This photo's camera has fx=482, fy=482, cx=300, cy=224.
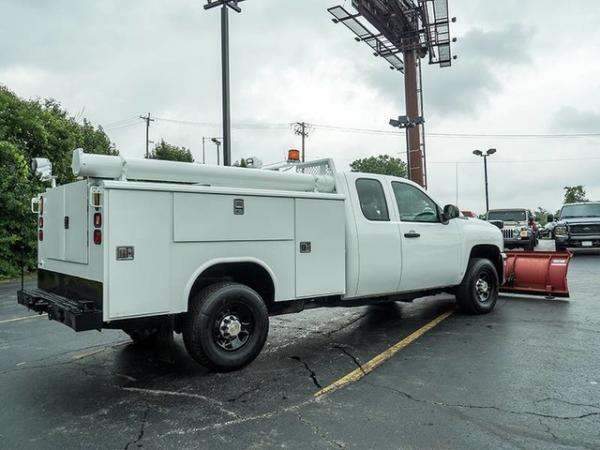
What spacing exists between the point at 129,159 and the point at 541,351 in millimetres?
4787

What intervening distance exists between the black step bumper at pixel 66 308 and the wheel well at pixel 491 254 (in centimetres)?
557

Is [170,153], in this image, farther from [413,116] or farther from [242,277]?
[242,277]

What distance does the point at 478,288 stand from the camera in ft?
A: 24.4

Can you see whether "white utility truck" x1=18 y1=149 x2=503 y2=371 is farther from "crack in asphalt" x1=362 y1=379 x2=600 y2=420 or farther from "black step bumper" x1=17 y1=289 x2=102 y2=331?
"crack in asphalt" x1=362 y1=379 x2=600 y2=420

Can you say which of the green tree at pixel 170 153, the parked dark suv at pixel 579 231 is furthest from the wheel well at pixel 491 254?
the green tree at pixel 170 153

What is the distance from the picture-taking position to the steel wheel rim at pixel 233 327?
4559mm

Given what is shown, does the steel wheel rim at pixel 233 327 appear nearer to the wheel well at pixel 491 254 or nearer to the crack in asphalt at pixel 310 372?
the crack in asphalt at pixel 310 372

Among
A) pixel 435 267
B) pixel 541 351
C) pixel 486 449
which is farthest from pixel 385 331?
pixel 486 449

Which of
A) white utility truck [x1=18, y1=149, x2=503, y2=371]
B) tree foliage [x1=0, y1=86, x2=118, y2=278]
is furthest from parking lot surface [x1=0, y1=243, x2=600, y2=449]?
tree foliage [x1=0, y1=86, x2=118, y2=278]

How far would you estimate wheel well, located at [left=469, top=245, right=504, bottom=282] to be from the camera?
7.55m

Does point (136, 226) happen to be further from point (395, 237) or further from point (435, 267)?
point (435, 267)

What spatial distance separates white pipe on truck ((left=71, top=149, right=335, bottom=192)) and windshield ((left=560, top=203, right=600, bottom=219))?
16.5 metres

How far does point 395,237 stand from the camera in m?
6.01

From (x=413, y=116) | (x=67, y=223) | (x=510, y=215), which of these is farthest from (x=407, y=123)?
(x=67, y=223)
